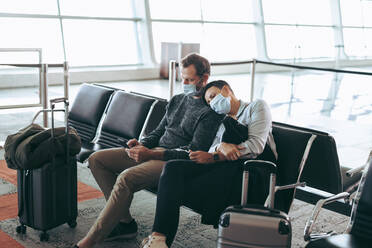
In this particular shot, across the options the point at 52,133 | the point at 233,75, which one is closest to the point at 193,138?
the point at 52,133

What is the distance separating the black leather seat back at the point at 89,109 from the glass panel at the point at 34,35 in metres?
6.56

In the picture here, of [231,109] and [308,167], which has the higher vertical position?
[231,109]

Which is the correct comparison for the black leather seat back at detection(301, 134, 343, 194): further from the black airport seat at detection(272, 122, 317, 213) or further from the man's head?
the man's head

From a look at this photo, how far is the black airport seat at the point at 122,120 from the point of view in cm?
390

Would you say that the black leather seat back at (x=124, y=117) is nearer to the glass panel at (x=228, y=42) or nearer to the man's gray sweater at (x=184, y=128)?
the man's gray sweater at (x=184, y=128)

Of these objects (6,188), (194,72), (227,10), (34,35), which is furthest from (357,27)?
(6,188)

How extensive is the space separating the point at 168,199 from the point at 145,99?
1.43 m

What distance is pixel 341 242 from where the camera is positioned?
7.28 ft

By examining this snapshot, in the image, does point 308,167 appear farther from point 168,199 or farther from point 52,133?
point 52,133

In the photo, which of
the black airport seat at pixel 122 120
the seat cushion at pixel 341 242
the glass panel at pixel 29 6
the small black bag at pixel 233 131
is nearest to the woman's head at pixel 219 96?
the small black bag at pixel 233 131

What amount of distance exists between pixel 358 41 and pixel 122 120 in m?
16.0

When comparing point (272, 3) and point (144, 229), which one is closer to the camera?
point (144, 229)

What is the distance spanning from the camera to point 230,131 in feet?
9.39

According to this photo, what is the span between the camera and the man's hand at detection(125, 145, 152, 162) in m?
3.14
